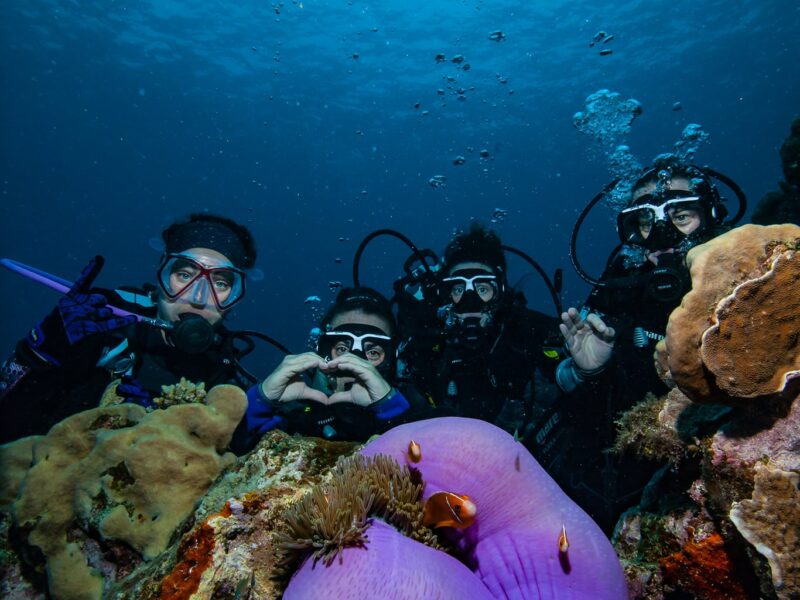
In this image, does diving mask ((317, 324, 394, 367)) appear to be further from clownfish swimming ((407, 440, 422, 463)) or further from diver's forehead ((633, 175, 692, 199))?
diver's forehead ((633, 175, 692, 199))

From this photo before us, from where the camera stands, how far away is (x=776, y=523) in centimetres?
152

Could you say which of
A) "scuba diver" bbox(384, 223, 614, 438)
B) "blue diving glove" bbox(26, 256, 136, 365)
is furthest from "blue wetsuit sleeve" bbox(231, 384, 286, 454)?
"scuba diver" bbox(384, 223, 614, 438)

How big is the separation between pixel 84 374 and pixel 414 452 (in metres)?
3.88

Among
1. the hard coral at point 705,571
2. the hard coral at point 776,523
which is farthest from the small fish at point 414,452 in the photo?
the hard coral at point 705,571

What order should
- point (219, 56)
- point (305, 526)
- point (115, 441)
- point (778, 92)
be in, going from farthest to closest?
point (778, 92), point (219, 56), point (115, 441), point (305, 526)

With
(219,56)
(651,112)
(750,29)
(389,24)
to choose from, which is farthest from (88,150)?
(750,29)

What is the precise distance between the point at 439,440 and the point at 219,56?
125 ft

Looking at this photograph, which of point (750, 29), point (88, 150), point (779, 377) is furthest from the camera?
point (88, 150)

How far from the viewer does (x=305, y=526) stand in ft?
4.59

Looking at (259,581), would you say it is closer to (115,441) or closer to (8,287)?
(115,441)

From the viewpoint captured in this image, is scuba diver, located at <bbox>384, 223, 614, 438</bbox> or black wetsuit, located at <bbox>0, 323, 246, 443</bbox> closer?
black wetsuit, located at <bbox>0, 323, 246, 443</bbox>

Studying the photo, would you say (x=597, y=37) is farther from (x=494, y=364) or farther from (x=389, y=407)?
(x=389, y=407)

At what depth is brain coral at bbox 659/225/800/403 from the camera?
1606 millimetres

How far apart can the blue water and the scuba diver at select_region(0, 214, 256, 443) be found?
3.94 meters
